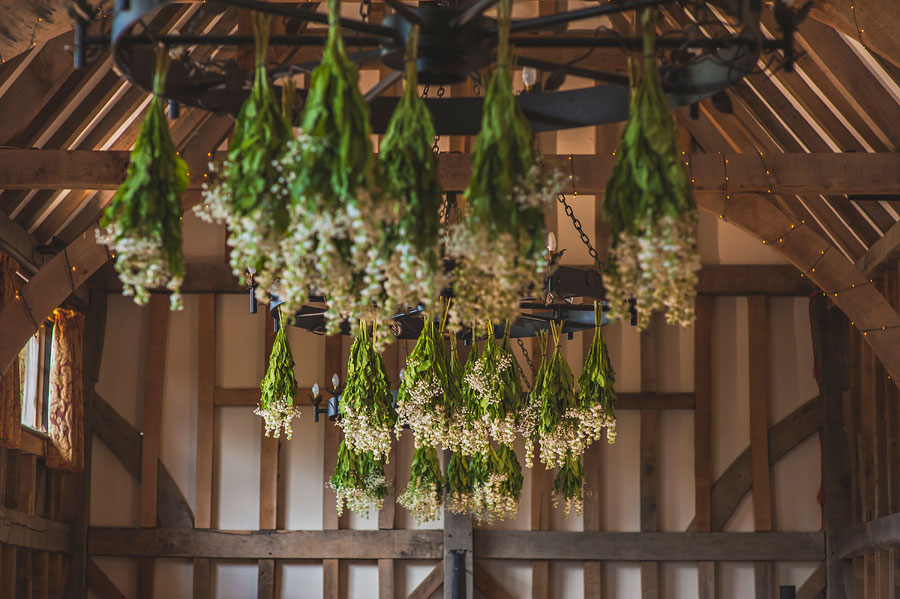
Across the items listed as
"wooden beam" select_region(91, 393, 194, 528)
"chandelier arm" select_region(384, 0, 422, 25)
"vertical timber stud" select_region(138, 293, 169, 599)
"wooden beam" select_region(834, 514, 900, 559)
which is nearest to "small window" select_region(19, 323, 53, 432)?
"wooden beam" select_region(91, 393, 194, 528)

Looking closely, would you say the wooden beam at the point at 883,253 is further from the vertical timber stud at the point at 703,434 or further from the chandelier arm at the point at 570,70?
the chandelier arm at the point at 570,70

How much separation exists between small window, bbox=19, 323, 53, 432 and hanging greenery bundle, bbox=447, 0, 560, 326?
8.25 metres

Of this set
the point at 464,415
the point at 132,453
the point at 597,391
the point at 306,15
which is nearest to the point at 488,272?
the point at 306,15

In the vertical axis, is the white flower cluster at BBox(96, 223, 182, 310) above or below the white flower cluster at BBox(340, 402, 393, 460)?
below

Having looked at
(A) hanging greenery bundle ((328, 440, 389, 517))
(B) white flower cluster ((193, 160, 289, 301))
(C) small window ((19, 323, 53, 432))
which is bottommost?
(A) hanging greenery bundle ((328, 440, 389, 517))

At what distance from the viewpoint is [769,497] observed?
11.2 meters

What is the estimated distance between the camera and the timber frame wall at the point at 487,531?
1116 centimetres

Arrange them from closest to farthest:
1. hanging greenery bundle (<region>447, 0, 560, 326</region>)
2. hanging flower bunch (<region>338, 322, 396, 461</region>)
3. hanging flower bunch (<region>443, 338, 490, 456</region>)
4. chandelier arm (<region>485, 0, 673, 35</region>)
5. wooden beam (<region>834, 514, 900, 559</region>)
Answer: hanging greenery bundle (<region>447, 0, 560, 326</region>) → chandelier arm (<region>485, 0, 673, 35</region>) → hanging flower bunch (<region>443, 338, 490, 456</region>) → hanging flower bunch (<region>338, 322, 396, 461</region>) → wooden beam (<region>834, 514, 900, 559</region>)

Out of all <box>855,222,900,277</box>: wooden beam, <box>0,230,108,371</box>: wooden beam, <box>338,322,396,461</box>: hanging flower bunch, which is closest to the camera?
<box>338,322,396,461</box>: hanging flower bunch

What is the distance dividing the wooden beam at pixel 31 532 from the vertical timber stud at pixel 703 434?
603 centimetres

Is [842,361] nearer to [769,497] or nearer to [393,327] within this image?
[769,497]

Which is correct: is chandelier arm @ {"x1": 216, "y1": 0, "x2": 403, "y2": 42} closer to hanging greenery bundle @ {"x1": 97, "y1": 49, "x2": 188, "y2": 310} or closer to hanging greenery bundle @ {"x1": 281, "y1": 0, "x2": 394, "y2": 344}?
hanging greenery bundle @ {"x1": 281, "y1": 0, "x2": 394, "y2": 344}

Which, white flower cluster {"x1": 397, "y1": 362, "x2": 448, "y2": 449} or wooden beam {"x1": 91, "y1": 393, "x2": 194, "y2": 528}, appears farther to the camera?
wooden beam {"x1": 91, "y1": 393, "x2": 194, "y2": 528}

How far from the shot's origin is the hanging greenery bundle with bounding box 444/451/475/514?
7.17 meters
